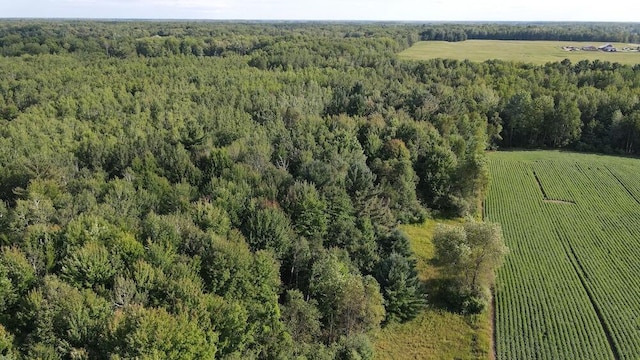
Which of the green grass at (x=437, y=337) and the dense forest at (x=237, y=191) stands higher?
the dense forest at (x=237, y=191)

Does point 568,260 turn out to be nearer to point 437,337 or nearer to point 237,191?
point 437,337

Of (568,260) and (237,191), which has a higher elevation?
(237,191)

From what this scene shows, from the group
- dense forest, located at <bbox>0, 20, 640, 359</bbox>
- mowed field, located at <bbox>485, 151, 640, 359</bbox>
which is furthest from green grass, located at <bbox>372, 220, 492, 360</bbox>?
mowed field, located at <bbox>485, 151, 640, 359</bbox>

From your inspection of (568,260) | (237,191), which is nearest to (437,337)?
(568,260)

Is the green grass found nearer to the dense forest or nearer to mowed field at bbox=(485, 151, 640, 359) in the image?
the dense forest

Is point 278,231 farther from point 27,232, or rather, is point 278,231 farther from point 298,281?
point 27,232

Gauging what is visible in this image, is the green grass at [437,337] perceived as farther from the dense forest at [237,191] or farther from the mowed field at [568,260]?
the mowed field at [568,260]

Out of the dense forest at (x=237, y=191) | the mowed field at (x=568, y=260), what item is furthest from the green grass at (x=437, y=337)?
the mowed field at (x=568, y=260)

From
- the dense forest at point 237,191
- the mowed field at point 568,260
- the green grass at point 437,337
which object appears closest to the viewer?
the dense forest at point 237,191
